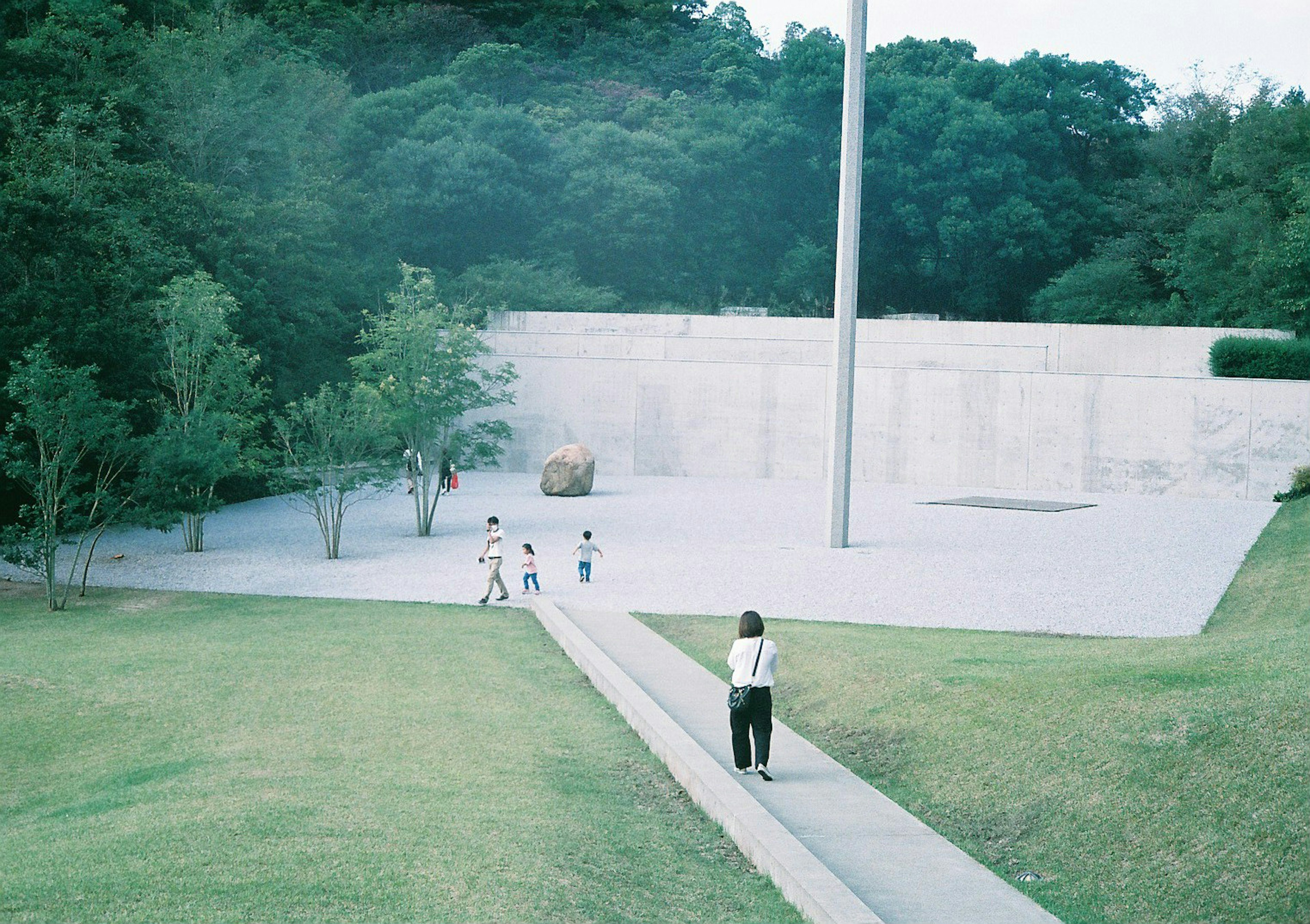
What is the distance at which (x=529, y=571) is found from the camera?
63.5ft

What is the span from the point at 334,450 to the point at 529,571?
6985mm

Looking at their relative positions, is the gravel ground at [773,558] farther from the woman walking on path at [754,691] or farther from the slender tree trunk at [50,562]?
the woman walking on path at [754,691]

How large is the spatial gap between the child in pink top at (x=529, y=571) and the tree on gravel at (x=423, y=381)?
6880 millimetres

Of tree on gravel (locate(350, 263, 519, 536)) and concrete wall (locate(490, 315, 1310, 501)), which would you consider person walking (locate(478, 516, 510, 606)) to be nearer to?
tree on gravel (locate(350, 263, 519, 536))

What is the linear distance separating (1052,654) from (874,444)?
77.6ft

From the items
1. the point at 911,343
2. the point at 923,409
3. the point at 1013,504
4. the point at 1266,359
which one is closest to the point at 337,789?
the point at 1013,504

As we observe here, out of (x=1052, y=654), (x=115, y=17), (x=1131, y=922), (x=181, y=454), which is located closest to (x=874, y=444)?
(x=181, y=454)

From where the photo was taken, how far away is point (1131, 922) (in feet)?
22.8

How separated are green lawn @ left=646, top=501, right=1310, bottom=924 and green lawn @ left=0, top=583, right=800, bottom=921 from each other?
1.78 m

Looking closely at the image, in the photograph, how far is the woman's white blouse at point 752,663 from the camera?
9422 millimetres

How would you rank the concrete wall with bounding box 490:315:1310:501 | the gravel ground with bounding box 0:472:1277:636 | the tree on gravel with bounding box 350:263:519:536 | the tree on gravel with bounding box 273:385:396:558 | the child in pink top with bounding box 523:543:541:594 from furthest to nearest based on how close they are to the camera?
the concrete wall with bounding box 490:315:1310:501
the tree on gravel with bounding box 350:263:519:536
the tree on gravel with bounding box 273:385:396:558
the child in pink top with bounding box 523:543:541:594
the gravel ground with bounding box 0:472:1277:636

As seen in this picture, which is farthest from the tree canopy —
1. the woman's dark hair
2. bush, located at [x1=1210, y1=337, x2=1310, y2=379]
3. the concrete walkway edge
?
the woman's dark hair

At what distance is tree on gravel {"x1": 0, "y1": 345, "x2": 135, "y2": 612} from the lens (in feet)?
64.3

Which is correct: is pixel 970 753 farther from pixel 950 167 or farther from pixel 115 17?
pixel 950 167
